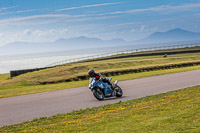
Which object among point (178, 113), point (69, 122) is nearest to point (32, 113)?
point (69, 122)

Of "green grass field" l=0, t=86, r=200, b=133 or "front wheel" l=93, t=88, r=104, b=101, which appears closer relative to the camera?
"green grass field" l=0, t=86, r=200, b=133

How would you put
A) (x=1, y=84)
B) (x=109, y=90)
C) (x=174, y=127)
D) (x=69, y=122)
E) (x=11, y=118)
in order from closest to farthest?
(x=174, y=127) → (x=69, y=122) → (x=11, y=118) → (x=109, y=90) → (x=1, y=84)

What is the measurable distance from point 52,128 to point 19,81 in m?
23.4

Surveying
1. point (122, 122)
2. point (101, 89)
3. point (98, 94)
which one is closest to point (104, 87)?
point (101, 89)

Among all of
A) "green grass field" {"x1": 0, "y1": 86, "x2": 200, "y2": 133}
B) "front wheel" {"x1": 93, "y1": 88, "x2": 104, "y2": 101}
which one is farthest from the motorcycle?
"green grass field" {"x1": 0, "y1": 86, "x2": 200, "y2": 133}

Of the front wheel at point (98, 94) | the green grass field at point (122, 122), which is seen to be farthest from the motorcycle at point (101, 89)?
the green grass field at point (122, 122)

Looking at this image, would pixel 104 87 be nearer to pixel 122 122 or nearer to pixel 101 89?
pixel 101 89

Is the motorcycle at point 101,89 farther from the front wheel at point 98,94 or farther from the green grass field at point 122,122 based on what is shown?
the green grass field at point 122,122

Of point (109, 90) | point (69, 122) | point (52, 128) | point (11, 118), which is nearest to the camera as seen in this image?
point (52, 128)

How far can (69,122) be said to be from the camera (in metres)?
11.0

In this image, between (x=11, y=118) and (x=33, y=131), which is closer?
(x=33, y=131)

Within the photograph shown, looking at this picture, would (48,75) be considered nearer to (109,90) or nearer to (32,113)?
(109,90)

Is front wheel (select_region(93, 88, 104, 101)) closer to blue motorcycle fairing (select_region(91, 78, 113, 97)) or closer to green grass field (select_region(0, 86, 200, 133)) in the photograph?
blue motorcycle fairing (select_region(91, 78, 113, 97))

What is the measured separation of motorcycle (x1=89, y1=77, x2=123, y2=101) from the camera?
56.7 feet
